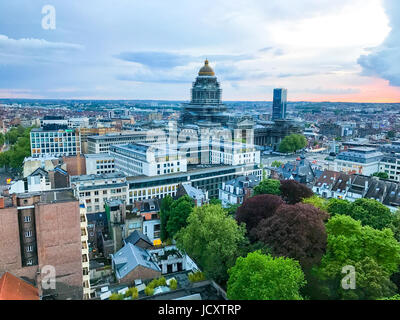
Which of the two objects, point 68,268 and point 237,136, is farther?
point 237,136

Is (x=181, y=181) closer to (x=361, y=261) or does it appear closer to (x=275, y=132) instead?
(x=361, y=261)

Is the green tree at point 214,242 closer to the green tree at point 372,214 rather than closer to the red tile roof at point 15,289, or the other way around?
the green tree at point 372,214

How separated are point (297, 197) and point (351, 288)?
44.5 feet

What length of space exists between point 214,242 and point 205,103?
6285 centimetres

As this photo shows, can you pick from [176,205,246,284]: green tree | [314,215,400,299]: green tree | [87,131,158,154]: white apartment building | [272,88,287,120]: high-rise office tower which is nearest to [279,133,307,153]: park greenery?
[87,131,158,154]: white apartment building

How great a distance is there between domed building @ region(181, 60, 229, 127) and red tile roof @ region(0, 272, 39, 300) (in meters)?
61.9

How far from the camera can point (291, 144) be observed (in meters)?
77.9

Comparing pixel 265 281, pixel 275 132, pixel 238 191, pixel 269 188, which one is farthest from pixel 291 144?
pixel 265 281

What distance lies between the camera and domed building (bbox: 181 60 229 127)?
77.2m

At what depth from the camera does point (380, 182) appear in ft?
101

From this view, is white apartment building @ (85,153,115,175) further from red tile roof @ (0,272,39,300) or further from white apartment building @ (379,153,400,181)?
white apartment building @ (379,153,400,181)
